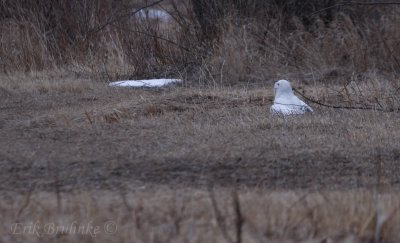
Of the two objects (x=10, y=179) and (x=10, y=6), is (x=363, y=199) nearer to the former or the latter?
(x=10, y=179)

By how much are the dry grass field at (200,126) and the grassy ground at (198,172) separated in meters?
0.01

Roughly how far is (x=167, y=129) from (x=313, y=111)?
152cm

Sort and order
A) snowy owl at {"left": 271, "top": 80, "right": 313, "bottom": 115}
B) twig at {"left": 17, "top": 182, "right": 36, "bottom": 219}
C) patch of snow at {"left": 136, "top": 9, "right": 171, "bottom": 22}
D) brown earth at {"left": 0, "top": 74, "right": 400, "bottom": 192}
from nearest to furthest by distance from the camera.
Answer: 1. twig at {"left": 17, "top": 182, "right": 36, "bottom": 219}
2. brown earth at {"left": 0, "top": 74, "right": 400, "bottom": 192}
3. snowy owl at {"left": 271, "top": 80, "right": 313, "bottom": 115}
4. patch of snow at {"left": 136, "top": 9, "right": 171, "bottom": 22}

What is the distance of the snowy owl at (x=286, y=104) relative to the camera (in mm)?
6453

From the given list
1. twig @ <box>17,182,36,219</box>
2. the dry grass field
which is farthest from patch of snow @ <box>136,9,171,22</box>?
twig @ <box>17,182,36,219</box>

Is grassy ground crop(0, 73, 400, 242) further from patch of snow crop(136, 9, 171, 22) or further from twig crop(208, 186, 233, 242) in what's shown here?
patch of snow crop(136, 9, 171, 22)

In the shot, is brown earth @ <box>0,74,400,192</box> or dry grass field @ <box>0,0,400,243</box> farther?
brown earth @ <box>0,74,400,192</box>

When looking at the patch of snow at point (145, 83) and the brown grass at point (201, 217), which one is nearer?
the brown grass at point (201, 217)

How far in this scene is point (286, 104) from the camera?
655 cm

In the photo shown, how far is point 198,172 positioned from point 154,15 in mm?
7936

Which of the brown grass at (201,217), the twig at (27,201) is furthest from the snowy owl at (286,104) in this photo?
the twig at (27,201)

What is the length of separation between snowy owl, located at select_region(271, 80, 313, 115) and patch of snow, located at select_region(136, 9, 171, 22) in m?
5.07

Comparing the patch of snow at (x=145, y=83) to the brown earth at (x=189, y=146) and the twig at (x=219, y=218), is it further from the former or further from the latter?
the twig at (x=219, y=218)

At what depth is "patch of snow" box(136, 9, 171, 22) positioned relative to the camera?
38.0ft
